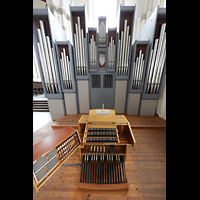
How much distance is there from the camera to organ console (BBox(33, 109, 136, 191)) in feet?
4.88

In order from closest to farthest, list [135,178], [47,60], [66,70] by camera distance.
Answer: [135,178]
[47,60]
[66,70]

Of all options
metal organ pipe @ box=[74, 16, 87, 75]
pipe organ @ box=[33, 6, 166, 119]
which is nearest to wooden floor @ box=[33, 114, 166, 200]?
pipe organ @ box=[33, 6, 166, 119]

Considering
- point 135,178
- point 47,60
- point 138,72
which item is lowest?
point 135,178

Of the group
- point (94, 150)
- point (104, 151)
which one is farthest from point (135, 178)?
point (94, 150)

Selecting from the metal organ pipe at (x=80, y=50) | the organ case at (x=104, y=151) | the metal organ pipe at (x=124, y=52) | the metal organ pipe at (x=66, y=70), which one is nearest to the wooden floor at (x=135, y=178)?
the organ case at (x=104, y=151)

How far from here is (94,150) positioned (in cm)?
209

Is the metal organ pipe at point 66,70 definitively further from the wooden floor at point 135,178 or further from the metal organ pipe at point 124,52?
the wooden floor at point 135,178

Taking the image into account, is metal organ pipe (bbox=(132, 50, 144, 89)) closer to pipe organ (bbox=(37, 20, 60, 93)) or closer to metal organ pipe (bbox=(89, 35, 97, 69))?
metal organ pipe (bbox=(89, 35, 97, 69))

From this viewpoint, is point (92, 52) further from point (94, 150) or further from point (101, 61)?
point (94, 150)

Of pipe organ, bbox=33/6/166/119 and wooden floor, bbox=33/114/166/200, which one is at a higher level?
pipe organ, bbox=33/6/166/119

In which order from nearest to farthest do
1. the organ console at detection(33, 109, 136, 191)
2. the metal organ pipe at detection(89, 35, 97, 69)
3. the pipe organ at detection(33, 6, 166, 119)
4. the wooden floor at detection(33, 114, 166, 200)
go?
the organ console at detection(33, 109, 136, 191), the wooden floor at detection(33, 114, 166, 200), the pipe organ at detection(33, 6, 166, 119), the metal organ pipe at detection(89, 35, 97, 69)

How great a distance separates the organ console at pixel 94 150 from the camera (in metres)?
1.49

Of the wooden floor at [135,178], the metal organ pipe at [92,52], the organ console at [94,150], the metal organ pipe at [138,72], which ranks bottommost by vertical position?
the wooden floor at [135,178]

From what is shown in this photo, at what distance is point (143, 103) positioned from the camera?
168 inches
